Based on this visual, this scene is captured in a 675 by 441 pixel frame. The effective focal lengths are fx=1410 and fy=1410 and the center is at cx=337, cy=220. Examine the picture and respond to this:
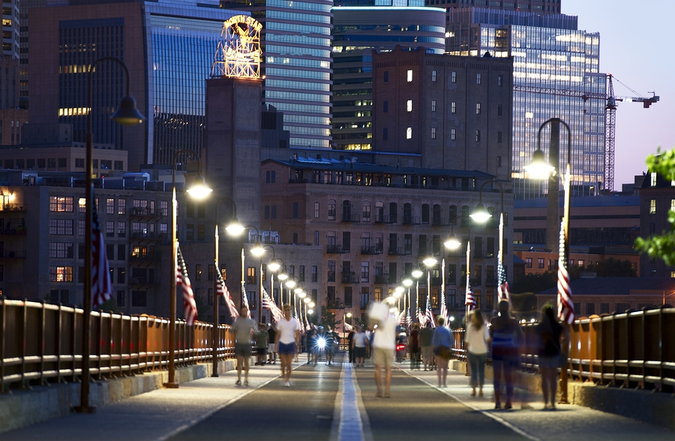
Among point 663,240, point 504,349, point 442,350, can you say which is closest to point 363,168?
point 442,350

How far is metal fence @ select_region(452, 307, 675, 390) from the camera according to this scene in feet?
72.7

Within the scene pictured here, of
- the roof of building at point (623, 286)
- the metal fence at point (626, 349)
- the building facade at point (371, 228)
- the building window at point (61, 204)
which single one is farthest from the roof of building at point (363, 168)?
the metal fence at point (626, 349)

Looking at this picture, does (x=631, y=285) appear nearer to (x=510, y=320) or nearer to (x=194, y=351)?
(x=194, y=351)

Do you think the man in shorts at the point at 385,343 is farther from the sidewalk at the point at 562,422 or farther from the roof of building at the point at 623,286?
the roof of building at the point at 623,286

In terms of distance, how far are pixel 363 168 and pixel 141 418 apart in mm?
165432

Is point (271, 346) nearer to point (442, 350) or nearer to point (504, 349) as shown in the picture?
point (442, 350)

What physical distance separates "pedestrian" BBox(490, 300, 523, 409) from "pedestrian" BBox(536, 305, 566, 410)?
0.75 m

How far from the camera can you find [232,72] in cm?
17562

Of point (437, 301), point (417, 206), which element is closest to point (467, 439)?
point (437, 301)

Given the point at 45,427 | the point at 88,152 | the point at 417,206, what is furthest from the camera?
the point at 417,206

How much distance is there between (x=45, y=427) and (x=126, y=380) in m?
8.08

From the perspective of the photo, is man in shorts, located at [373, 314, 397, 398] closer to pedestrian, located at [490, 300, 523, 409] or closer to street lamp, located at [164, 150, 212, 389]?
pedestrian, located at [490, 300, 523, 409]

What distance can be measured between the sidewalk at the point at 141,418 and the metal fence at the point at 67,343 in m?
0.86

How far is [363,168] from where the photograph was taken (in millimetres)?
187125
